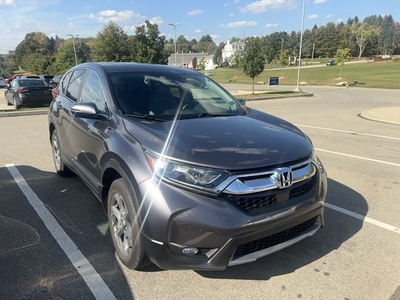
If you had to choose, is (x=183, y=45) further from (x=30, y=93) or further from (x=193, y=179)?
(x=193, y=179)

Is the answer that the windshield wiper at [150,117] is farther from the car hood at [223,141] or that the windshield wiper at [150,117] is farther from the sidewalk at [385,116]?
the sidewalk at [385,116]

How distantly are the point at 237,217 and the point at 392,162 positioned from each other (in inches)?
201

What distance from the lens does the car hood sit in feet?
8.04

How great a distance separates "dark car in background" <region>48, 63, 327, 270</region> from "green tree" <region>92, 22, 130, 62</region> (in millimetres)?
49135

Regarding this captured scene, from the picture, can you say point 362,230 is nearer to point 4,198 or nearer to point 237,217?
point 237,217

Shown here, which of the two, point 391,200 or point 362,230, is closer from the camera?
point 362,230

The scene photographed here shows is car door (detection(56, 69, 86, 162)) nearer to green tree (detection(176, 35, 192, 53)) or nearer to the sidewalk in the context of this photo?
the sidewalk

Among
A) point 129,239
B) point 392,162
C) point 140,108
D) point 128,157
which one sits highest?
point 140,108

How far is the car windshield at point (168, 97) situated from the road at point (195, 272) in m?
1.41

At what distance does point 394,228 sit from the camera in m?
3.61

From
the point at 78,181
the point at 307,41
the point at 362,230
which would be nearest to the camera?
the point at 362,230

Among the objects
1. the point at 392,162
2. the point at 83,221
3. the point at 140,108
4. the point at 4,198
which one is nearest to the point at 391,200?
the point at 392,162

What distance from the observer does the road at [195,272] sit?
259cm

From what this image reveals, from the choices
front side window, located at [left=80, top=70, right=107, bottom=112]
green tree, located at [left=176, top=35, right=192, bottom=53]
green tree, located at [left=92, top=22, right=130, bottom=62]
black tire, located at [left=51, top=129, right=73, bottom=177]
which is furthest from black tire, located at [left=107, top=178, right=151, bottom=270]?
green tree, located at [left=176, top=35, right=192, bottom=53]
